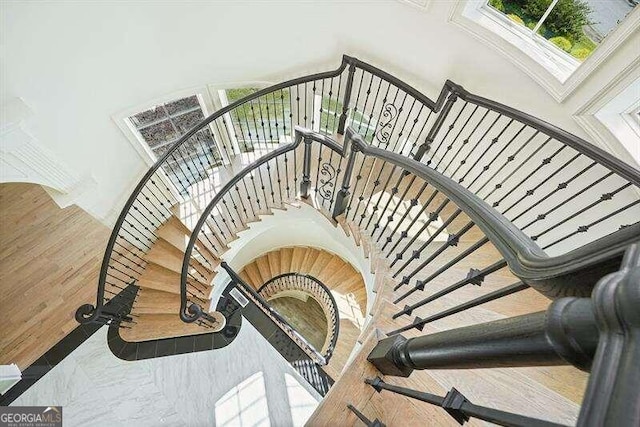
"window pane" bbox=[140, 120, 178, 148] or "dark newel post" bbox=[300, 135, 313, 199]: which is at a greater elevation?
"dark newel post" bbox=[300, 135, 313, 199]

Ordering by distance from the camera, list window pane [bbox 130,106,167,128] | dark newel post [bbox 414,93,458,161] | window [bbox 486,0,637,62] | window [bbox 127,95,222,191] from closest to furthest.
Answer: window [bbox 486,0,637,62], dark newel post [bbox 414,93,458,161], window pane [bbox 130,106,167,128], window [bbox 127,95,222,191]

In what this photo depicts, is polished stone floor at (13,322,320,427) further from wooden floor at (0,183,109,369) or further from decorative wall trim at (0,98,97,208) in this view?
decorative wall trim at (0,98,97,208)

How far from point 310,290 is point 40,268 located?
3994mm

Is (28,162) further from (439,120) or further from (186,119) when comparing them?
(439,120)

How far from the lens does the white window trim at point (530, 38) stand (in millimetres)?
2094

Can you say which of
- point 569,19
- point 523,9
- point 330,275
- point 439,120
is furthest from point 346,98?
point 330,275

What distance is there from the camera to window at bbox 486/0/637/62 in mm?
2199

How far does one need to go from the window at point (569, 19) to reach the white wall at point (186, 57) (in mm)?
263

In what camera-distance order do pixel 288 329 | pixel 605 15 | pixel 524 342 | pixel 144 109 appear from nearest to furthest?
pixel 524 342, pixel 605 15, pixel 288 329, pixel 144 109

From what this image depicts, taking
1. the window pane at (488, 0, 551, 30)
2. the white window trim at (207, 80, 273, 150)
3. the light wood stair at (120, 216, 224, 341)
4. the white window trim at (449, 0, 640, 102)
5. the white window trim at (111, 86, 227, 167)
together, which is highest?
the window pane at (488, 0, 551, 30)

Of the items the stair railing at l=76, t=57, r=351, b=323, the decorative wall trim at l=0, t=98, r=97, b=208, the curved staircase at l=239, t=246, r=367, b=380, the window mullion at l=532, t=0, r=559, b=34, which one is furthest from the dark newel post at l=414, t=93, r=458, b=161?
the decorative wall trim at l=0, t=98, r=97, b=208

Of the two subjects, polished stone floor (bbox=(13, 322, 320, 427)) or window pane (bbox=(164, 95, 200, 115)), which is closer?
polished stone floor (bbox=(13, 322, 320, 427))

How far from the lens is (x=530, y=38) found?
8.93 feet

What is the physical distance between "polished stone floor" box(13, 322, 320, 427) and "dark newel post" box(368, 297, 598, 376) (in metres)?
2.69
